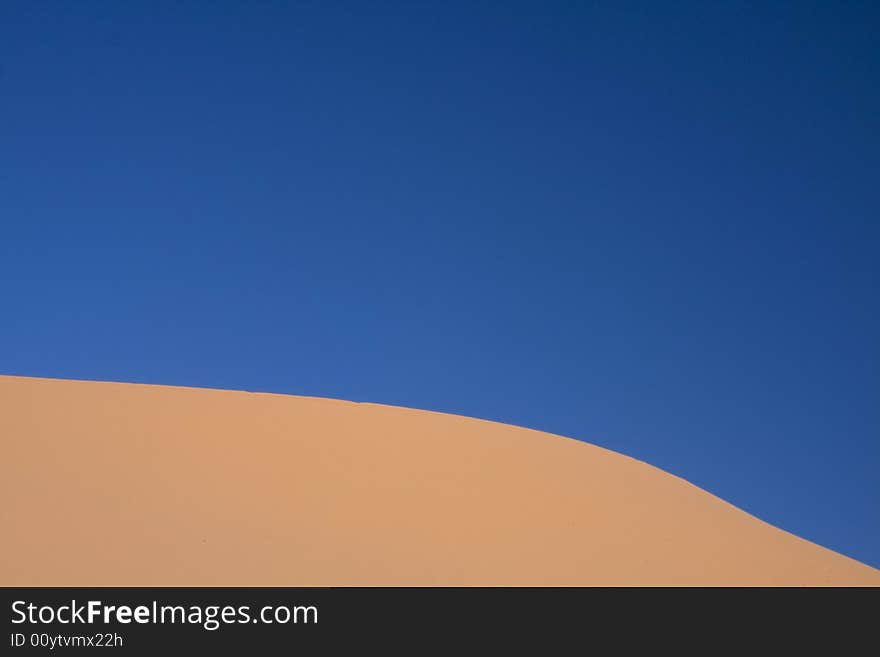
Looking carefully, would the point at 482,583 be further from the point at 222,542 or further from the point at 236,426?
the point at 236,426

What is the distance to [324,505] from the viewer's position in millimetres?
16359

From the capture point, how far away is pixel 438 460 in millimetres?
19547
